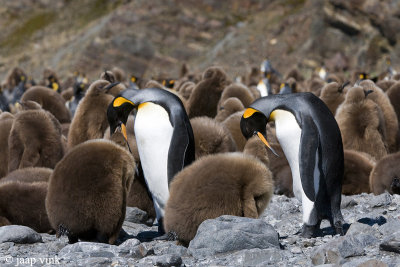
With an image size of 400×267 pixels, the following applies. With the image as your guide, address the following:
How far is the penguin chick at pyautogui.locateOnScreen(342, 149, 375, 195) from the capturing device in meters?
7.44

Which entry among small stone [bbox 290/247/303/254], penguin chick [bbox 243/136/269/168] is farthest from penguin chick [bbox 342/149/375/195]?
small stone [bbox 290/247/303/254]

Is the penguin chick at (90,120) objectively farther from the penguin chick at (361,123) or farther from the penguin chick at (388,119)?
the penguin chick at (388,119)

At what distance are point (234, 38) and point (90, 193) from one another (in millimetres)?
34669

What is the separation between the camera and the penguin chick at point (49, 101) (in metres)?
10.8

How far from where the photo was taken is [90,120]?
7.98 metres

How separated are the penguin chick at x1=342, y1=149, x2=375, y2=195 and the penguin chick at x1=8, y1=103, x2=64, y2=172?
3359 mm

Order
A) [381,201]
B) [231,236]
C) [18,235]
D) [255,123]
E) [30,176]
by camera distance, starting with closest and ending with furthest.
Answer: [231,236] → [18,235] → [255,123] → [381,201] → [30,176]

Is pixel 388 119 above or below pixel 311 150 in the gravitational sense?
above

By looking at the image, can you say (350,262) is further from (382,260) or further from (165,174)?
(165,174)

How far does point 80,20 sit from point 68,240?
170 feet

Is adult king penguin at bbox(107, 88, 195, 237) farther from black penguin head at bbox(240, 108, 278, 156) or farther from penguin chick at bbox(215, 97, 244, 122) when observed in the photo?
penguin chick at bbox(215, 97, 244, 122)

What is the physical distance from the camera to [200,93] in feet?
36.2

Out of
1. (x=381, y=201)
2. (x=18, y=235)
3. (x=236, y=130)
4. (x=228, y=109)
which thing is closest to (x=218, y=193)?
(x=18, y=235)

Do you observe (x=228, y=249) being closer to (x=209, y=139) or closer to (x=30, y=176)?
(x=209, y=139)
